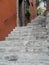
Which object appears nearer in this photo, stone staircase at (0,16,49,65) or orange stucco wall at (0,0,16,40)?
stone staircase at (0,16,49,65)

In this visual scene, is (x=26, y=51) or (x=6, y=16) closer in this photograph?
(x=26, y=51)

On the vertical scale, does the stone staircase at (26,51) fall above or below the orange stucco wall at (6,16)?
below

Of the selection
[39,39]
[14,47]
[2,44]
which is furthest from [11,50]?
[39,39]

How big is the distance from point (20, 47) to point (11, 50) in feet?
1.10

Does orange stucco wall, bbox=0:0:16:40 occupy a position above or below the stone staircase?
above

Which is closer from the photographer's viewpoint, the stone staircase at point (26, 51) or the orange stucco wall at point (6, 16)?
the stone staircase at point (26, 51)

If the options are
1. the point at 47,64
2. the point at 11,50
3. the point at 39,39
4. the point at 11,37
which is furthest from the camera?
the point at 11,37

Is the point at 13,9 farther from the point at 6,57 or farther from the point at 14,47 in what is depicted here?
the point at 6,57

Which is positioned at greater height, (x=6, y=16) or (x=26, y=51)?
(x=6, y=16)

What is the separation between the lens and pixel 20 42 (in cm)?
758

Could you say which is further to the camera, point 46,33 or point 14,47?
point 46,33

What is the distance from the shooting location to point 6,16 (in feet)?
32.4

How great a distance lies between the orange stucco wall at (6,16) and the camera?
364 inches

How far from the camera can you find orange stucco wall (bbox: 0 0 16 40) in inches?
364
